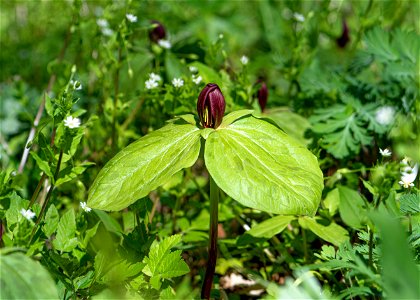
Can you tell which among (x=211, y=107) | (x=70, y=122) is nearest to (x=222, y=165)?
(x=211, y=107)

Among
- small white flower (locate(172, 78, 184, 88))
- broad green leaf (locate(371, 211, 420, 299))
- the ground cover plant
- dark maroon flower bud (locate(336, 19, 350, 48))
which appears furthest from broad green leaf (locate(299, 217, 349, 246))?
dark maroon flower bud (locate(336, 19, 350, 48))

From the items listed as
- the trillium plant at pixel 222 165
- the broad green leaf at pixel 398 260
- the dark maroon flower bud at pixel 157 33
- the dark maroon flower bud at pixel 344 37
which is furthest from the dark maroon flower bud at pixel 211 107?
the dark maroon flower bud at pixel 344 37

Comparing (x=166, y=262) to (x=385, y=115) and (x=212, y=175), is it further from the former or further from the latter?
(x=385, y=115)

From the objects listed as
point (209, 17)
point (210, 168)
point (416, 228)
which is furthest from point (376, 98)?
point (209, 17)

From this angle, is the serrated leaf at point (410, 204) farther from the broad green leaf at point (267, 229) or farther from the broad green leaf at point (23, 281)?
the broad green leaf at point (23, 281)

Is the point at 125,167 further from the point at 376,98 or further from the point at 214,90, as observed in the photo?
the point at 376,98

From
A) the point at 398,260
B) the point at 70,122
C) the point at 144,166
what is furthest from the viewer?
the point at 70,122
